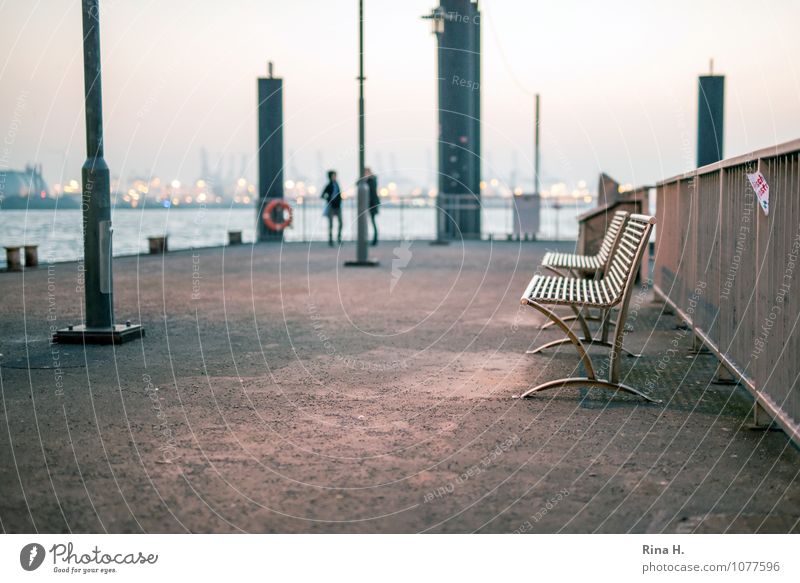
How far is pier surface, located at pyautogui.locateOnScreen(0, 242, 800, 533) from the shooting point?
3.88 metres

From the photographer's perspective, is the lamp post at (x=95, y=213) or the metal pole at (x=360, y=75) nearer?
the lamp post at (x=95, y=213)

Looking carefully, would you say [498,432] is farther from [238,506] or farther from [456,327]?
[456,327]

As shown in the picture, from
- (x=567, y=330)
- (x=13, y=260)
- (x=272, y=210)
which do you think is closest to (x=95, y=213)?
(x=567, y=330)

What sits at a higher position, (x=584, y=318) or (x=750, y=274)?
(x=750, y=274)

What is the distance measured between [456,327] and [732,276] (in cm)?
356

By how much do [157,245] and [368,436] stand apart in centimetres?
1793

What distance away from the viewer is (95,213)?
8.12 meters

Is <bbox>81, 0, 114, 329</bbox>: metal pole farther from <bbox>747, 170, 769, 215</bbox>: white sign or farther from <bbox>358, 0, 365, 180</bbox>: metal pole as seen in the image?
<bbox>358, 0, 365, 180</bbox>: metal pole

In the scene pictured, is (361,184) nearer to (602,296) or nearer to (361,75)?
(361,75)

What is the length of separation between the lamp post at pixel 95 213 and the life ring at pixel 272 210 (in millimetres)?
19007

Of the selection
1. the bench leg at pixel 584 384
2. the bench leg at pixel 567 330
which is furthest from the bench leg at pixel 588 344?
the bench leg at pixel 567 330

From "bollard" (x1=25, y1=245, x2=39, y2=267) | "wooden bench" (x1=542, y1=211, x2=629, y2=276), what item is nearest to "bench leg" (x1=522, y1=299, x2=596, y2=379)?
"wooden bench" (x1=542, y1=211, x2=629, y2=276)

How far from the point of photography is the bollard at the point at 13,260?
52.9 ft

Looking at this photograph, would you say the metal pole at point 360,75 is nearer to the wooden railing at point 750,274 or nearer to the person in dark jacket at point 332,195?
the person in dark jacket at point 332,195
